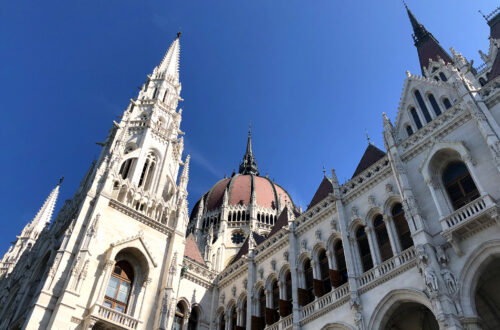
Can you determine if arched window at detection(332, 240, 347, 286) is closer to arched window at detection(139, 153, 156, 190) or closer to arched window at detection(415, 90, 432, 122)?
arched window at detection(415, 90, 432, 122)

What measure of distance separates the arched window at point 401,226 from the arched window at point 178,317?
13091 mm

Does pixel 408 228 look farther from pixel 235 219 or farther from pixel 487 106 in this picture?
pixel 235 219

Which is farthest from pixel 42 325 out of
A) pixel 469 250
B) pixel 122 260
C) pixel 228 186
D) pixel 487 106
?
pixel 228 186

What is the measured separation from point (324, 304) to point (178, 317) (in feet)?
30.9

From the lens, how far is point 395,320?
663 inches

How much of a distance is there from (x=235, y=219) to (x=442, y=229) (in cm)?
3036

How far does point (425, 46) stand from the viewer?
96.2 feet

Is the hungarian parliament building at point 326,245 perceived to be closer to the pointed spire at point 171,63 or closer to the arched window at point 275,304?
the arched window at point 275,304

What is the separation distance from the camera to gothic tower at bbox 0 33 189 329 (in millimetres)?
19219

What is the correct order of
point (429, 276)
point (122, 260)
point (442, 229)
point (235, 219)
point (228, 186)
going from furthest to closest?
1. point (228, 186)
2. point (235, 219)
3. point (122, 260)
4. point (442, 229)
5. point (429, 276)

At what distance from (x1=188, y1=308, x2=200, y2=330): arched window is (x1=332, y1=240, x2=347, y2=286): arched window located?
9755mm

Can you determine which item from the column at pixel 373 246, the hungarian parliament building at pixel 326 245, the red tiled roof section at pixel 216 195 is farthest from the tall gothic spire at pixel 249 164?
the column at pixel 373 246

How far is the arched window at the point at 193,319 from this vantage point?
24219mm

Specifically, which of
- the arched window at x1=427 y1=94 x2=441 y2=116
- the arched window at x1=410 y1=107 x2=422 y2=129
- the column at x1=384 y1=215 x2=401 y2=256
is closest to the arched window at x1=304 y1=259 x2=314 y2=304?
the column at x1=384 y1=215 x2=401 y2=256
